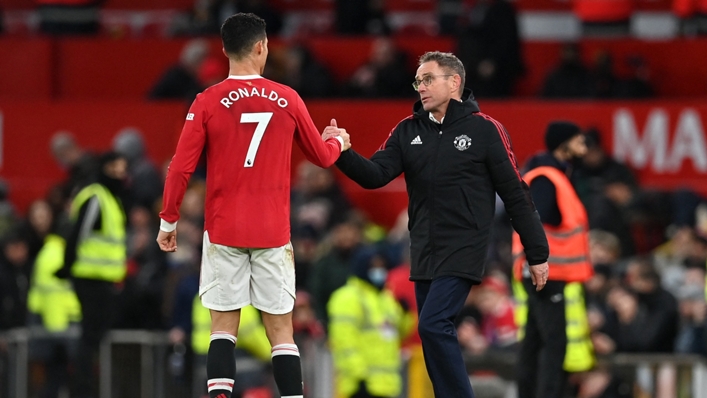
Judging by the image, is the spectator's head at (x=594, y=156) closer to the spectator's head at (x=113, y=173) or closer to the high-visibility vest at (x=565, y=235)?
the spectator's head at (x=113, y=173)

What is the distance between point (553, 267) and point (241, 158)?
10.1 feet

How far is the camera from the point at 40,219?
55.4 ft

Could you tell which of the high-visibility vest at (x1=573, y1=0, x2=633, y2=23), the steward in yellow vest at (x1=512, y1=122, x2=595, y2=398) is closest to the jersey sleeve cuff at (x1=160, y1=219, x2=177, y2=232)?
the steward in yellow vest at (x1=512, y1=122, x2=595, y2=398)

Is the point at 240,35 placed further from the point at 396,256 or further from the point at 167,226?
the point at 396,256

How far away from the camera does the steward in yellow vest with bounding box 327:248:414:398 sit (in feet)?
46.3

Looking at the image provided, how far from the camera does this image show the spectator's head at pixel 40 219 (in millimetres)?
16875

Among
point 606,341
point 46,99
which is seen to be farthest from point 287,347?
point 46,99

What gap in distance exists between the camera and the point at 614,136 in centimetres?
1844

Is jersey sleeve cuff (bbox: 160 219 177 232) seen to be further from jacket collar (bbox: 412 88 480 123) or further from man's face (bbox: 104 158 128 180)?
man's face (bbox: 104 158 128 180)

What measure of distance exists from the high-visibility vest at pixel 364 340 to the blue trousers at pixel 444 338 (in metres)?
5.04

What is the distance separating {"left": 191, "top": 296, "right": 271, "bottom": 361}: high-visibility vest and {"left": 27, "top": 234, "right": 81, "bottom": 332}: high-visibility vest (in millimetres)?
2035

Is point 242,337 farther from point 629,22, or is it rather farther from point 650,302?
point 629,22

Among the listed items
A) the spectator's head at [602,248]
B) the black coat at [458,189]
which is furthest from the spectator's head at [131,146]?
the black coat at [458,189]

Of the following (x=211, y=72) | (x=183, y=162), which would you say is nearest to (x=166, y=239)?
(x=183, y=162)
